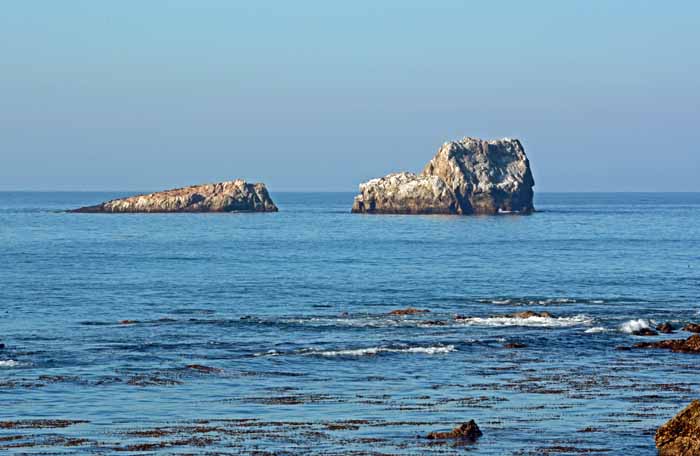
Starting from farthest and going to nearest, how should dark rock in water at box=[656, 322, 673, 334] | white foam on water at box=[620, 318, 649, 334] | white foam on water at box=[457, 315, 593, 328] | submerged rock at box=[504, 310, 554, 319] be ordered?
submerged rock at box=[504, 310, 554, 319]
white foam on water at box=[457, 315, 593, 328]
white foam on water at box=[620, 318, 649, 334]
dark rock in water at box=[656, 322, 673, 334]

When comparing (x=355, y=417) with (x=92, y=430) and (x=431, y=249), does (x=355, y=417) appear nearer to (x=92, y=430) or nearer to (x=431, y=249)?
(x=92, y=430)

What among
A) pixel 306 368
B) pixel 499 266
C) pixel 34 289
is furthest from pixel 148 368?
pixel 499 266

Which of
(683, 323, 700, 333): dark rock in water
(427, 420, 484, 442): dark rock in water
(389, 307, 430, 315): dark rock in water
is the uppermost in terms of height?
(389, 307, 430, 315): dark rock in water

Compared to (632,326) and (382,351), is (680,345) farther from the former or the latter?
(382,351)

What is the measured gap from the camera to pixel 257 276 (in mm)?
100250

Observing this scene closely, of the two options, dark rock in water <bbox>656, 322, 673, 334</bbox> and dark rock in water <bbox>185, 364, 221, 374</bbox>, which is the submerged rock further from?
dark rock in water <bbox>185, 364, 221, 374</bbox>

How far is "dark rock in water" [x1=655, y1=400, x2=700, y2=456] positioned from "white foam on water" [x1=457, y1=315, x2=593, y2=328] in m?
30.2

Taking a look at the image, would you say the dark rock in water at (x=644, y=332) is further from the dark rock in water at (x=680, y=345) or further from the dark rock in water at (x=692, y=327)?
the dark rock in water at (x=680, y=345)

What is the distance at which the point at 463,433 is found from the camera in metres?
34.5

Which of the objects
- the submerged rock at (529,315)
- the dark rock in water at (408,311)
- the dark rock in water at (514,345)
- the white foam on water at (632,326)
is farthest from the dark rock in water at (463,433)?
the dark rock in water at (408,311)

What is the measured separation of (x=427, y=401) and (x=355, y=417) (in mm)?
3996

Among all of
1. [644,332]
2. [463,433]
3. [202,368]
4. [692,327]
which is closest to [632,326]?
[644,332]

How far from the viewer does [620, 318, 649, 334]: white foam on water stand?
61062mm

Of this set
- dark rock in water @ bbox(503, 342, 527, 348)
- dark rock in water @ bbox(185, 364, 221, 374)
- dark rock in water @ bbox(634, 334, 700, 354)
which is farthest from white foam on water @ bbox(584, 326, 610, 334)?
dark rock in water @ bbox(185, 364, 221, 374)
